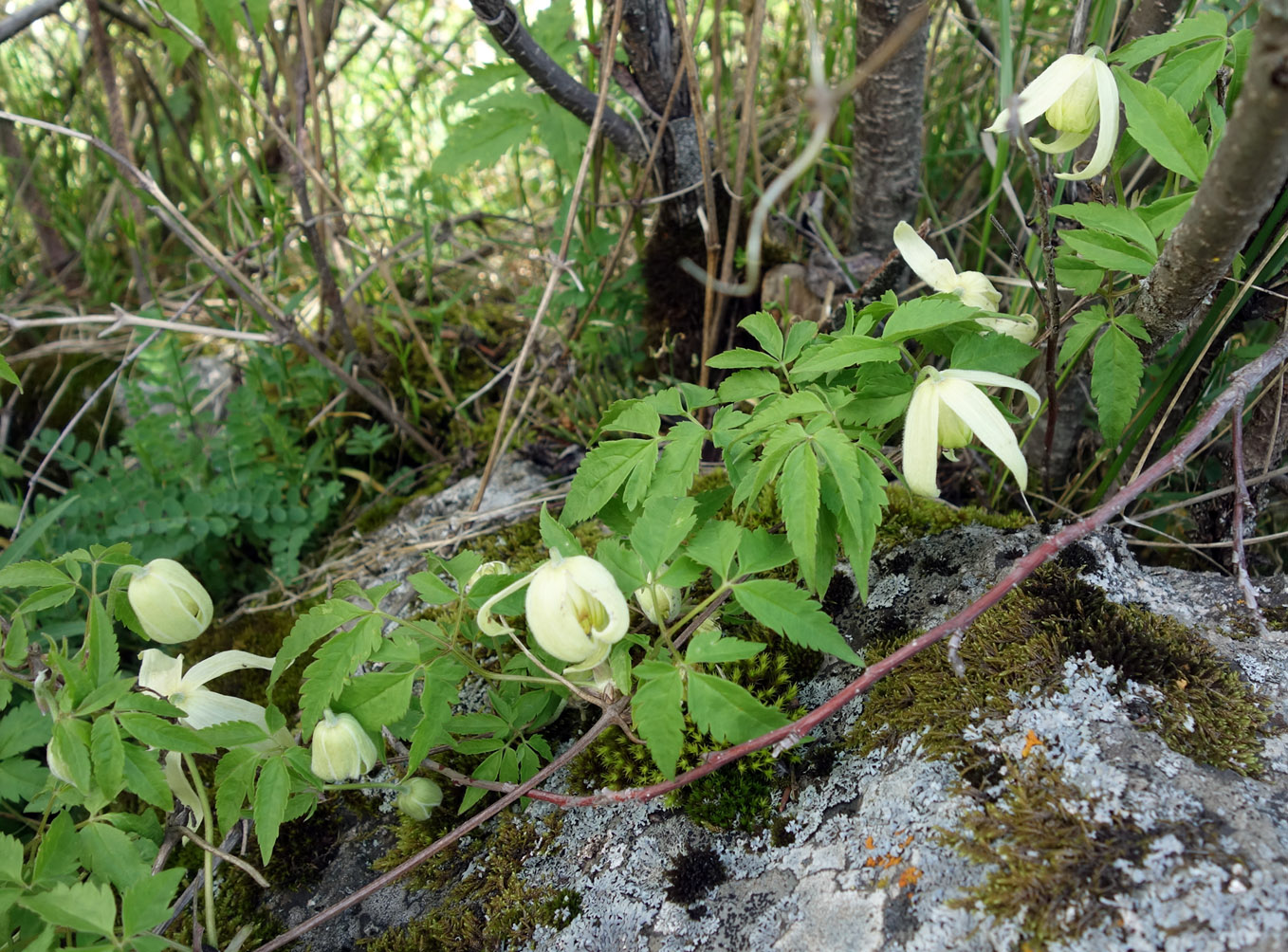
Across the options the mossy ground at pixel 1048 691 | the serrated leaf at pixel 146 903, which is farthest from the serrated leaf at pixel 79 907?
the mossy ground at pixel 1048 691

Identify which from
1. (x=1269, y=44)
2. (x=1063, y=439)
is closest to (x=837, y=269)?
(x=1063, y=439)

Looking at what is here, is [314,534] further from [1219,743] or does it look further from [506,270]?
[1219,743]

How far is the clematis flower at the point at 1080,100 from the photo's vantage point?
1.21m

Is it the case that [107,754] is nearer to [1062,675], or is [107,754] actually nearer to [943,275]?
[1062,675]

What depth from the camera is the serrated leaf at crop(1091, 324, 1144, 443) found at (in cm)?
125

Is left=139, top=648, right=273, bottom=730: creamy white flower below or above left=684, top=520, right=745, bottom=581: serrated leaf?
above

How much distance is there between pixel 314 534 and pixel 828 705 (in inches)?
66.0

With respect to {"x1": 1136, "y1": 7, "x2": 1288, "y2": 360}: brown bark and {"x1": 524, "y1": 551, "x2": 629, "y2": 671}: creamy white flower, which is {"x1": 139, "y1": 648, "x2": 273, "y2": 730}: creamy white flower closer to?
{"x1": 524, "y1": 551, "x2": 629, "y2": 671}: creamy white flower

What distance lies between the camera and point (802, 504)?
1038 millimetres

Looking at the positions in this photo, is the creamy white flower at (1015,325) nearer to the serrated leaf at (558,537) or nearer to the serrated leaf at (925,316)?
the serrated leaf at (925,316)

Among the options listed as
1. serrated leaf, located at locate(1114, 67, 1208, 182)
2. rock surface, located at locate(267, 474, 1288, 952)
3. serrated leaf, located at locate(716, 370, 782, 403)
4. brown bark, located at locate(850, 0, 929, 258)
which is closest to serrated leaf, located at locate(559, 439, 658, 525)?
serrated leaf, located at locate(716, 370, 782, 403)

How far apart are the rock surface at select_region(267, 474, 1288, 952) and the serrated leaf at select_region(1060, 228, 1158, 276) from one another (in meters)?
0.45

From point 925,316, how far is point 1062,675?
1.79 feet

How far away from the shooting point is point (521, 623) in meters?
1.55
